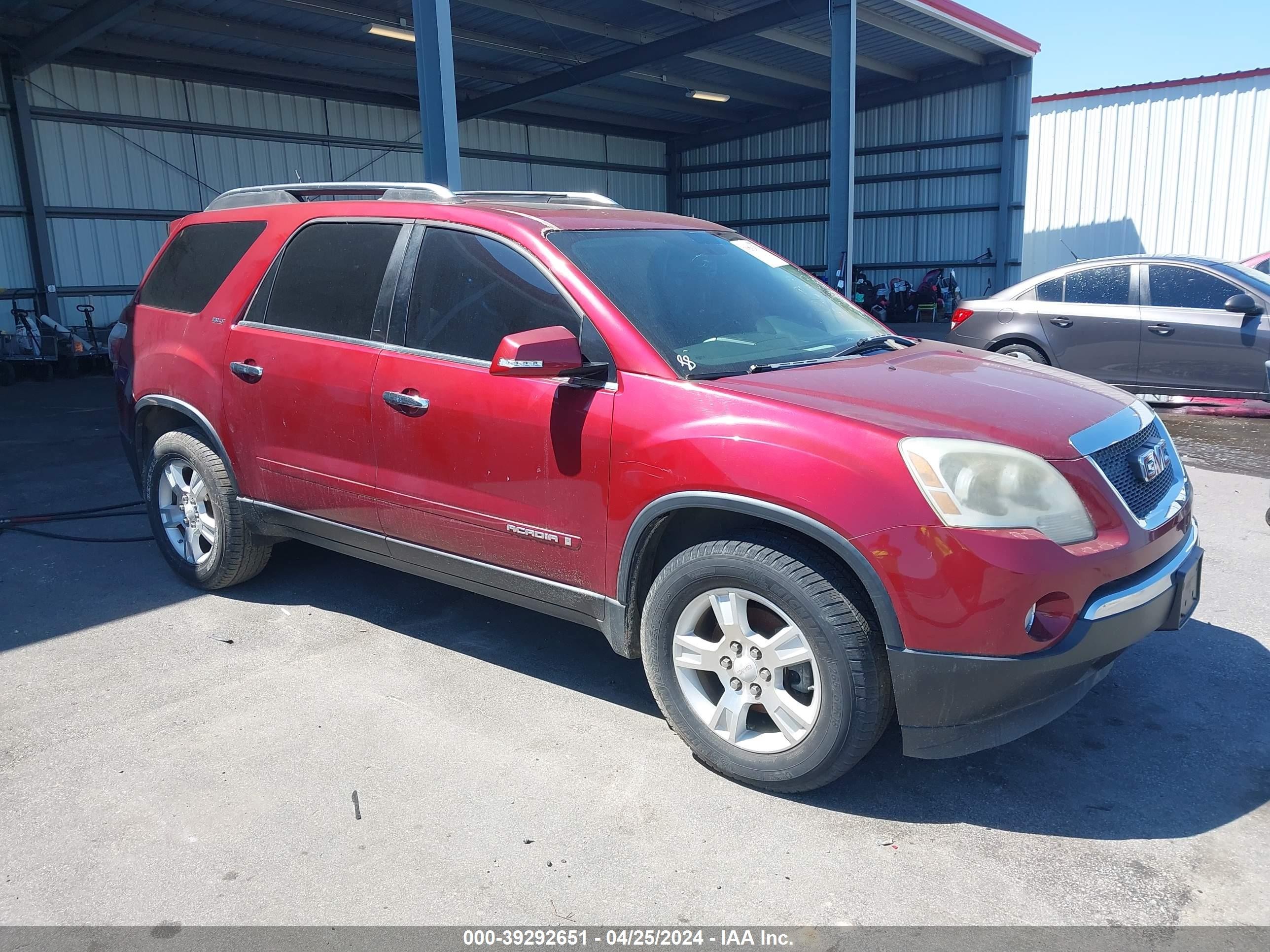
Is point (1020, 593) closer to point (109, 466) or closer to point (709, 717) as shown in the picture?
point (709, 717)

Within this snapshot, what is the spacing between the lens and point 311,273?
4.18m

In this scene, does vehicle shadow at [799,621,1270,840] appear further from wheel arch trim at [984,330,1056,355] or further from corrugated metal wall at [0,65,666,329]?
corrugated metal wall at [0,65,666,329]

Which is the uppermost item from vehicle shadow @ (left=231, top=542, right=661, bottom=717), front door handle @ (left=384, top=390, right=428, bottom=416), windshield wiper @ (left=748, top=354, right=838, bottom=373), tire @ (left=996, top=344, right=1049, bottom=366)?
windshield wiper @ (left=748, top=354, right=838, bottom=373)

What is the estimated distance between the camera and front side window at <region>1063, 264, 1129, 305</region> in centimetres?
923

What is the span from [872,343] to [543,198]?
1.72 m

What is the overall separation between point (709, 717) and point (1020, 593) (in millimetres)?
1039

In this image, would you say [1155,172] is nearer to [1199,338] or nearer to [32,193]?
[1199,338]

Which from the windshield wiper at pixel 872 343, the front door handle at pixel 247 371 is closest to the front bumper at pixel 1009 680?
the windshield wiper at pixel 872 343

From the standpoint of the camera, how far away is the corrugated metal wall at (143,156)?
1592 centimetres

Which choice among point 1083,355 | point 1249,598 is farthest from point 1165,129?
point 1249,598

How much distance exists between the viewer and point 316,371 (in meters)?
3.97

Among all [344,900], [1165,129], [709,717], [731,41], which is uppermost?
[731,41]

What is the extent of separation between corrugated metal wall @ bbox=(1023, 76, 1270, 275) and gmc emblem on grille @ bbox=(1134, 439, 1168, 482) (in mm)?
19139

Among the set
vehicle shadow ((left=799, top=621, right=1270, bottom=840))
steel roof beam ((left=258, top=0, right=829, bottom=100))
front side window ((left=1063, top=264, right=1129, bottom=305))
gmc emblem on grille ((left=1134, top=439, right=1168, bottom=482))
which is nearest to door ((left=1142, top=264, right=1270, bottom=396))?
front side window ((left=1063, top=264, right=1129, bottom=305))
